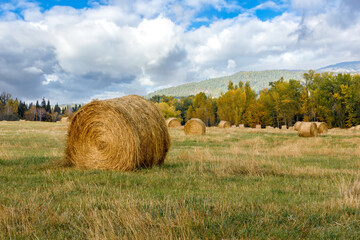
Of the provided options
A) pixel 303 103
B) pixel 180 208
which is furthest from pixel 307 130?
pixel 303 103

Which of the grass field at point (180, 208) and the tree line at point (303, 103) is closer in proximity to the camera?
the grass field at point (180, 208)

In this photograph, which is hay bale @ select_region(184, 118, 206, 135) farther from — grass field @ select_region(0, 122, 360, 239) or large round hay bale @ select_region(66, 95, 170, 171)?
grass field @ select_region(0, 122, 360, 239)

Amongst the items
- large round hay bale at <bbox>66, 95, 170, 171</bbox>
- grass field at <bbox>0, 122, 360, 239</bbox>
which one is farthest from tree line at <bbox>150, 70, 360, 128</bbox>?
grass field at <bbox>0, 122, 360, 239</bbox>

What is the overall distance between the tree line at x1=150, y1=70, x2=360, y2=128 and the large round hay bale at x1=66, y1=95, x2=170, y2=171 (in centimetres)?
5209

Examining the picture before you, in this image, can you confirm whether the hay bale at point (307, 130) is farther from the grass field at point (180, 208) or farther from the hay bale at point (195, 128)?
the grass field at point (180, 208)

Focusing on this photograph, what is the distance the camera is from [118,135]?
8.87 m

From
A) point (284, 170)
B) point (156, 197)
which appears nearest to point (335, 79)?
point (284, 170)

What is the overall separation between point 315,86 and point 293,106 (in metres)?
6.61

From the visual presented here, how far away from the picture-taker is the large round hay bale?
28.4 ft

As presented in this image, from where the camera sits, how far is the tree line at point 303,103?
61.3m

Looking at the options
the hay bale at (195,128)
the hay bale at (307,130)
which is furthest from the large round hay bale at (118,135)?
the hay bale at (307,130)

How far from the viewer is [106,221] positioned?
3645 millimetres

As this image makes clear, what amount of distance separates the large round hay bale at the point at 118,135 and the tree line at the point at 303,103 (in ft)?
171

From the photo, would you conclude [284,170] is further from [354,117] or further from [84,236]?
[354,117]
